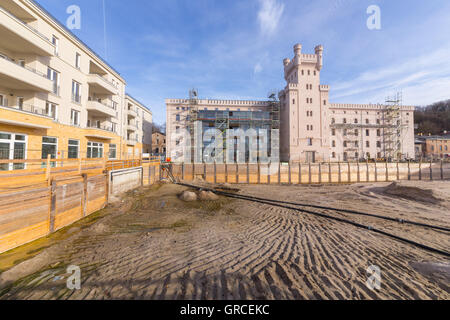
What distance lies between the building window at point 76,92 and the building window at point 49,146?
524 cm

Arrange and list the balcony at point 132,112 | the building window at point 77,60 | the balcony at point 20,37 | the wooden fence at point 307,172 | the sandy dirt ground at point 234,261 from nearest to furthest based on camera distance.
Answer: the sandy dirt ground at point 234,261 < the balcony at point 20,37 < the building window at point 77,60 < the wooden fence at point 307,172 < the balcony at point 132,112

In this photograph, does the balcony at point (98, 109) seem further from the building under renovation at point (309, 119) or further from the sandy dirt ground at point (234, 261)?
the sandy dirt ground at point (234, 261)

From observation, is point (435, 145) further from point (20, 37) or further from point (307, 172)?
point (20, 37)

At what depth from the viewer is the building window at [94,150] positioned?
18359 mm

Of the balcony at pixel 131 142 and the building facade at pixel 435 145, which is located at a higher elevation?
the building facade at pixel 435 145

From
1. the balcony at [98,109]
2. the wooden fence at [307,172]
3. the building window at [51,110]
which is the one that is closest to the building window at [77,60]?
the balcony at [98,109]

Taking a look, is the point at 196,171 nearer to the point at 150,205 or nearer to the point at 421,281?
the point at 150,205

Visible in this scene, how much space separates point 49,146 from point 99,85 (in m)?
9.51

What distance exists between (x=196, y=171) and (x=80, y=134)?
14.2 meters

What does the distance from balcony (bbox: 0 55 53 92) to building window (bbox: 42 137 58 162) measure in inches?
157

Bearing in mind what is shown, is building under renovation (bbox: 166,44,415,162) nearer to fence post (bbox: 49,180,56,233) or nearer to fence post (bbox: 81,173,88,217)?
fence post (bbox: 81,173,88,217)

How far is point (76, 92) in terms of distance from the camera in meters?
17.3

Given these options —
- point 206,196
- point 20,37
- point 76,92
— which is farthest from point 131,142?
point 206,196
